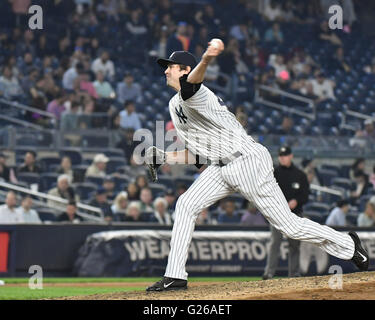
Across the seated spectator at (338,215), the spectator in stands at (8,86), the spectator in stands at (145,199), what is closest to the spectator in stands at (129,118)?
the spectator in stands at (8,86)

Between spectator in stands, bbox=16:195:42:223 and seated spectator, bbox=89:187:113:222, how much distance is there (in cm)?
120

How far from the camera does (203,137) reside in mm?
7762

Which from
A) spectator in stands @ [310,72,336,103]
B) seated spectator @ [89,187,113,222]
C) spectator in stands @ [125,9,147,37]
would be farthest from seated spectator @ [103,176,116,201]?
spectator in stands @ [310,72,336,103]

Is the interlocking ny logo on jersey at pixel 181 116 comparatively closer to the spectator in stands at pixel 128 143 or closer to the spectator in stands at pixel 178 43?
the spectator in stands at pixel 128 143

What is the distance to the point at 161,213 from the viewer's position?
15203 millimetres

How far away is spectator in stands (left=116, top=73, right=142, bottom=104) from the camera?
19594 millimetres

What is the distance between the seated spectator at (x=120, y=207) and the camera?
15211mm

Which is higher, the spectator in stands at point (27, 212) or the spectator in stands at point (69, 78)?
the spectator in stands at point (69, 78)

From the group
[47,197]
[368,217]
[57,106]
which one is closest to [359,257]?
[47,197]

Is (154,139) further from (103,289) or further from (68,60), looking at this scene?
(103,289)

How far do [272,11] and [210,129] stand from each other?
19.2 m

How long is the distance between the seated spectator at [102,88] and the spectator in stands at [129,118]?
124cm

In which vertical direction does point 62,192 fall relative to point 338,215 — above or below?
above

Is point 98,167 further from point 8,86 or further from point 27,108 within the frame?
point 8,86
